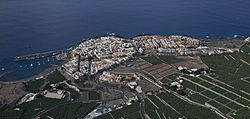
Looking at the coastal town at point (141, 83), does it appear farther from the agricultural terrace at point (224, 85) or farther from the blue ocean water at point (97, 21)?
the blue ocean water at point (97, 21)

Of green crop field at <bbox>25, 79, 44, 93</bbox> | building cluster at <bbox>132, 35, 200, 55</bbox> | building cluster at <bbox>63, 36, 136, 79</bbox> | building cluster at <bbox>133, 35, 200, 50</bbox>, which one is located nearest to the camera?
green crop field at <bbox>25, 79, 44, 93</bbox>

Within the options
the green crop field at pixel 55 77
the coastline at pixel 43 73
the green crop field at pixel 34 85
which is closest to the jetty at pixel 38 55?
the coastline at pixel 43 73

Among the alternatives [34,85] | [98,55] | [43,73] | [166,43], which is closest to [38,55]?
[43,73]

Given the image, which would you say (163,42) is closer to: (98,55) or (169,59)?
(169,59)

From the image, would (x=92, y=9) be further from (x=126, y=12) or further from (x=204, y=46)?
(x=204, y=46)

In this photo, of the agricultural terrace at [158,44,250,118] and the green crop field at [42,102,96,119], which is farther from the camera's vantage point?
the agricultural terrace at [158,44,250,118]

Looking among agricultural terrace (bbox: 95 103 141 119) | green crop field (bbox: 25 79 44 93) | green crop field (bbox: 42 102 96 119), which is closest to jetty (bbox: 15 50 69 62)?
green crop field (bbox: 25 79 44 93)

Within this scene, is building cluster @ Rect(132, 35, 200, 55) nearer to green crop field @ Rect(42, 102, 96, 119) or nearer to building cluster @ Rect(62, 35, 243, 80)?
building cluster @ Rect(62, 35, 243, 80)
